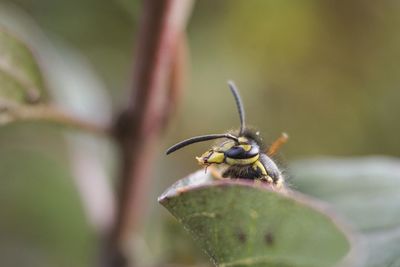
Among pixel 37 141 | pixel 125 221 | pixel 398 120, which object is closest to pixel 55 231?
pixel 37 141

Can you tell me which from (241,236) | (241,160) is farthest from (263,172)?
(241,236)

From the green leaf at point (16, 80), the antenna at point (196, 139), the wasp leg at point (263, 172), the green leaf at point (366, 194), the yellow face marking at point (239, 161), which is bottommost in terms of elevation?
the green leaf at point (366, 194)

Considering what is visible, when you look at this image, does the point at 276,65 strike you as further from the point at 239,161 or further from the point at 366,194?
the point at 239,161

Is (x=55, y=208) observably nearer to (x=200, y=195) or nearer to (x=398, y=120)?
(x=398, y=120)

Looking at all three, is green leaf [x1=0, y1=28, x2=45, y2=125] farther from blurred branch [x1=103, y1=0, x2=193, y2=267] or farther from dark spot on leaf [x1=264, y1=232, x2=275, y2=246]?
dark spot on leaf [x1=264, y1=232, x2=275, y2=246]

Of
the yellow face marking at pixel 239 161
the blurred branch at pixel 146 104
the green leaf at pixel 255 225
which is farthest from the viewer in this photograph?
the blurred branch at pixel 146 104

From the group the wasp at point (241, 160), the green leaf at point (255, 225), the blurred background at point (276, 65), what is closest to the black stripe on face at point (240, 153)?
the wasp at point (241, 160)

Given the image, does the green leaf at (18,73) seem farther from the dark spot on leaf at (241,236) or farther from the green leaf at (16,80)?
the dark spot on leaf at (241,236)
